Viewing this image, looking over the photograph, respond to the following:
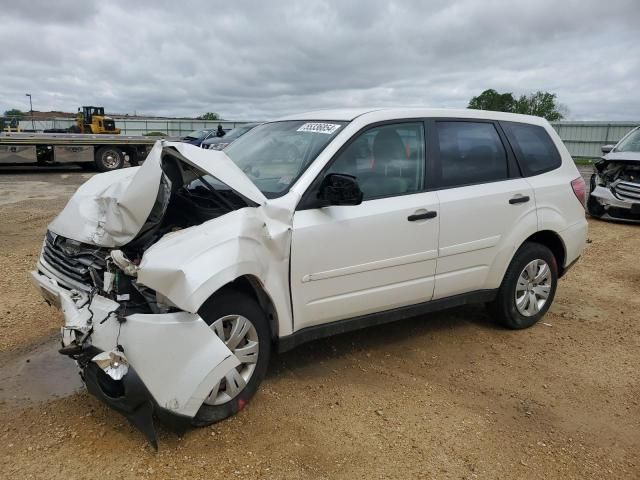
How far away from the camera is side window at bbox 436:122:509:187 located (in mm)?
4207

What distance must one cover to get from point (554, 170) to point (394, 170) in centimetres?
181

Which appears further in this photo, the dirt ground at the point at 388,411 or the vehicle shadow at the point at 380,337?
the vehicle shadow at the point at 380,337

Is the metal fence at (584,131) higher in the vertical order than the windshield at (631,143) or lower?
higher

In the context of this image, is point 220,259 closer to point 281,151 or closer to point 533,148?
point 281,151

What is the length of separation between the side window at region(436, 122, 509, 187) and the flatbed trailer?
16.5 m

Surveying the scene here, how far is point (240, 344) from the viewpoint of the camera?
3.24 meters

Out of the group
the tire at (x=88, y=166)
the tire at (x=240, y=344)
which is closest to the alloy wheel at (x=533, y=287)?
the tire at (x=240, y=344)

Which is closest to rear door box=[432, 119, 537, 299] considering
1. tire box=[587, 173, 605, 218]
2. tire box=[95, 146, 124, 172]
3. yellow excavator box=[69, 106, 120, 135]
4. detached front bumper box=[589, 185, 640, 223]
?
detached front bumper box=[589, 185, 640, 223]

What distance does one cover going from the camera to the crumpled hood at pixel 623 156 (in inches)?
390

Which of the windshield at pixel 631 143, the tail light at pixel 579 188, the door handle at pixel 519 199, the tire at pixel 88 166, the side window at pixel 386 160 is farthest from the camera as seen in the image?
the tire at pixel 88 166

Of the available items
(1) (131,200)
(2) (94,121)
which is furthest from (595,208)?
(2) (94,121)

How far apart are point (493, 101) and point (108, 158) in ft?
132

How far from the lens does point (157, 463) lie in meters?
A: 2.84

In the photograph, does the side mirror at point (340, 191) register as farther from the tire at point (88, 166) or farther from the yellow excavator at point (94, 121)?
the yellow excavator at point (94, 121)
